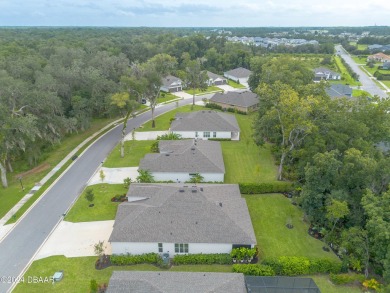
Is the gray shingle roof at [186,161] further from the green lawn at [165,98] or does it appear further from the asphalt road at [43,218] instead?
the green lawn at [165,98]

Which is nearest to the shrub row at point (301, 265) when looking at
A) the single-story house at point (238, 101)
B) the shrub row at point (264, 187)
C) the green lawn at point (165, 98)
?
the shrub row at point (264, 187)

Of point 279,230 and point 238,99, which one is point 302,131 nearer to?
point 279,230

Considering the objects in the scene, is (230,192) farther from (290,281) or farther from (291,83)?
(291,83)

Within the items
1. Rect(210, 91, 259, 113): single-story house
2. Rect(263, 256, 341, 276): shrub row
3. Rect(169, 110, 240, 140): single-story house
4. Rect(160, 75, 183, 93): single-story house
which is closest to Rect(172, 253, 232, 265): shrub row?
Rect(263, 256, 341, 276): shrub row

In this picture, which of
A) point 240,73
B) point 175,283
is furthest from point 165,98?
point 175,283

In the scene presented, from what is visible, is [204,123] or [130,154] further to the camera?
[204,123]

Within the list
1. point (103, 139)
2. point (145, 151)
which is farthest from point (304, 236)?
point (103, 139)

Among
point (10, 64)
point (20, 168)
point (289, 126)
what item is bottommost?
point (20, 168)

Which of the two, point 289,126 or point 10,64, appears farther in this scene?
point 10,64
